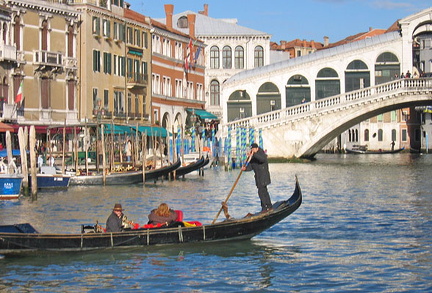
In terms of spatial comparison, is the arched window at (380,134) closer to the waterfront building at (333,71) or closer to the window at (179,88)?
the waterfront building at (333,71)

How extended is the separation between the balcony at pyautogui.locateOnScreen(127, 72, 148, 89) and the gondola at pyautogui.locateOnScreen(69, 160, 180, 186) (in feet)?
30.5

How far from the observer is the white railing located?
34.2 metres

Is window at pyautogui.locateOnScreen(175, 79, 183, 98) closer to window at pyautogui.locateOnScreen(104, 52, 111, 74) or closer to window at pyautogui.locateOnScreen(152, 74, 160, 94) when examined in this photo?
window at pyautogui.locateOnScreen(152, 74, 160, 94)

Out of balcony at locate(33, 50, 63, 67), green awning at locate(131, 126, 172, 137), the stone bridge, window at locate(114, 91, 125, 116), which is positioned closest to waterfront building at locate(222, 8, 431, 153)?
the stone bridge

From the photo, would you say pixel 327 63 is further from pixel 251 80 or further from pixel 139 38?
pixel 139 38

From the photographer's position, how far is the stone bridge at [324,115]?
34312mm

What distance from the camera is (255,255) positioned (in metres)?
11.6

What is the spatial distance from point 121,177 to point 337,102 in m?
14.0

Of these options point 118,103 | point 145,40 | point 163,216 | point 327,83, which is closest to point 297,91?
point 327,83

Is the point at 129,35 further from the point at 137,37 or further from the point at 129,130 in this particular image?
the point at 129,130

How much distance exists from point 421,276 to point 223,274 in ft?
6.74

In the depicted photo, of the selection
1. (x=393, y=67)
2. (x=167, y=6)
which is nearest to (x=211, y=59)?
(x=167, y=6)

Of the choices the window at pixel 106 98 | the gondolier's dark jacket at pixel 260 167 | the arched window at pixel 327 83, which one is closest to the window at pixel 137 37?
the window at pixel 106 98

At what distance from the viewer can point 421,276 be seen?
10172 millimetres
